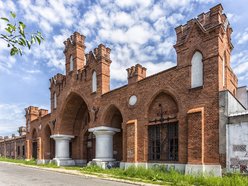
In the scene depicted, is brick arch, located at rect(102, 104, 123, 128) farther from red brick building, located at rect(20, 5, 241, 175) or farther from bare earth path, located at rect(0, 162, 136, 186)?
bare earth path, located at rect(0, 162, 136, 186)

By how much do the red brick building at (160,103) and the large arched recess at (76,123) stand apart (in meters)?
0.10

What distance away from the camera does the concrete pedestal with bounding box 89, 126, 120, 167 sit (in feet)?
66.7

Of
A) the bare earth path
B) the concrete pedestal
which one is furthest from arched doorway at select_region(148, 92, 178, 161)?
the concrete pedestal

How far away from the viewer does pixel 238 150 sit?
1175cm

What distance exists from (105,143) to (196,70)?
31.3 ft

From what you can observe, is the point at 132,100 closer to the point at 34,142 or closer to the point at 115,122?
the point at 115,122

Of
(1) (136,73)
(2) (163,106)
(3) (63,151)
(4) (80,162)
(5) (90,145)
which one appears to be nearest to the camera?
(2) (163,106)

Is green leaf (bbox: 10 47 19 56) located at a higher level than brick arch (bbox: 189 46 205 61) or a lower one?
lower

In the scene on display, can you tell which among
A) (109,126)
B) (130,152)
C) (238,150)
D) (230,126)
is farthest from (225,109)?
(109,126)

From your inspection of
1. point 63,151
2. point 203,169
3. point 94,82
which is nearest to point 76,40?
point 94,82

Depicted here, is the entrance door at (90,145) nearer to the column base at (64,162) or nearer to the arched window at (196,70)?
the column base at (64,162)

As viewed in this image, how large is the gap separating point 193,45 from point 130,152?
7.61m

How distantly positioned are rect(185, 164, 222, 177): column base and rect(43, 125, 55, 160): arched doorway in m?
20.4

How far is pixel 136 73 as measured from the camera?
59.0 feet
